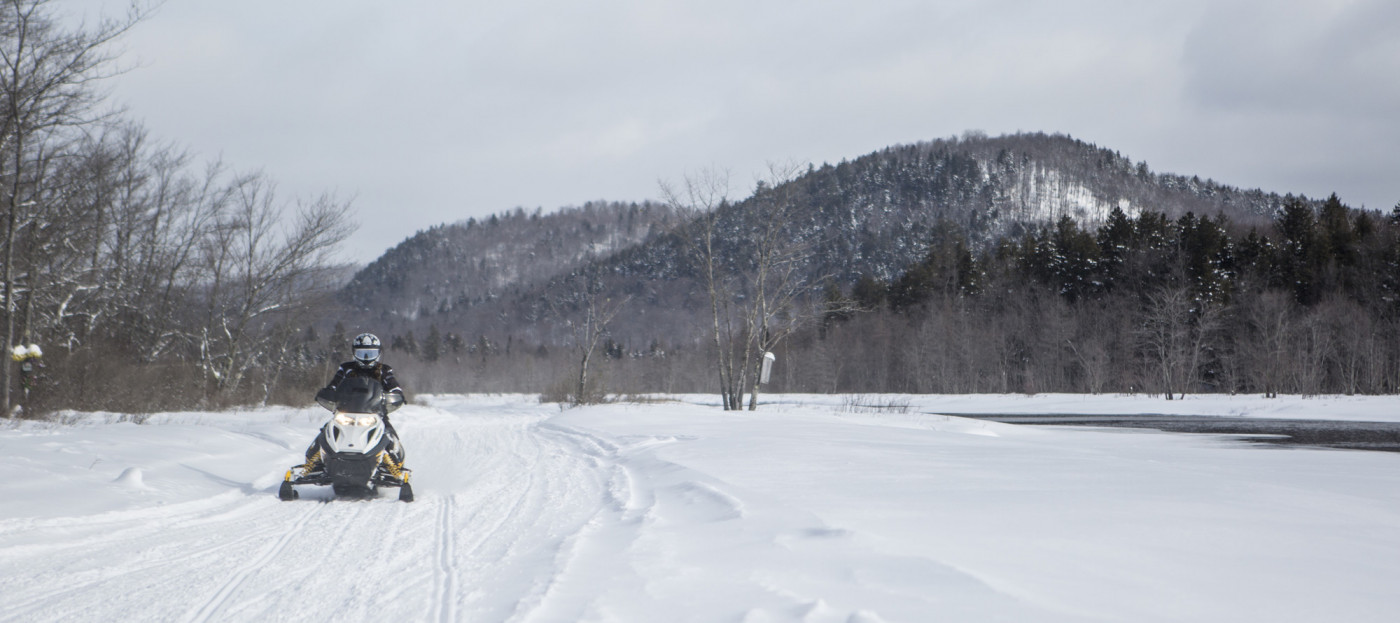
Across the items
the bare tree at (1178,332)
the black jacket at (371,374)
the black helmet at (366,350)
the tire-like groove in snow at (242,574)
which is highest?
the bare tree at (1178,332)

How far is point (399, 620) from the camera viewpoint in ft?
12.8

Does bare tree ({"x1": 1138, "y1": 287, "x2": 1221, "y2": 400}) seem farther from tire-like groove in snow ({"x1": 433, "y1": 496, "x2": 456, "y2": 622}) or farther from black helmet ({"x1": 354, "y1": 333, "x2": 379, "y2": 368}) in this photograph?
tire-like groove in snow ({"x1": 433, "y1": 496, "x2": 456, "y2": 622})

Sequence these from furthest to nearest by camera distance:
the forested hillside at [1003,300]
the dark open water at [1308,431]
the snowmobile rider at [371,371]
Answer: the forested hillside at [1003,300] < the dark open water at [1308,431] < the snowmobile rider at [371,371]

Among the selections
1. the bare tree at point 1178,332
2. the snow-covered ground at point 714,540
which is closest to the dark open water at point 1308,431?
the snow-covered ground at point 714,540

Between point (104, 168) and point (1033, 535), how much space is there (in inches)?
1065

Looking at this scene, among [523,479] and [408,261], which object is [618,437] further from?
[408,261]

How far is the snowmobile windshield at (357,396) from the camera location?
8227 mm

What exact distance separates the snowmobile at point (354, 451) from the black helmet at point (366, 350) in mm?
469

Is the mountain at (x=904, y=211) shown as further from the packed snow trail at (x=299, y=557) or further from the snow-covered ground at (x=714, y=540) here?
the packed snow trail at (x=299, y=557)

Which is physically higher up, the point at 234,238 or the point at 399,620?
the point at 234,238

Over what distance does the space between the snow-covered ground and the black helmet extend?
1549 millimetres

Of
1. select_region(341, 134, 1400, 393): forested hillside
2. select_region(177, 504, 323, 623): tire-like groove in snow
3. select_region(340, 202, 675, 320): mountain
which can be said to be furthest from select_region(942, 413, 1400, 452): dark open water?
select_region(340, 202, 675, 320): mountain

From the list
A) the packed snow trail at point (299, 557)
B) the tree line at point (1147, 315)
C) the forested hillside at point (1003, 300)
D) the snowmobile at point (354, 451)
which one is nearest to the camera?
the packed snow trail at point (299, 557)

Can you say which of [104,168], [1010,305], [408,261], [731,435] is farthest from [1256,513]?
[408,261]
